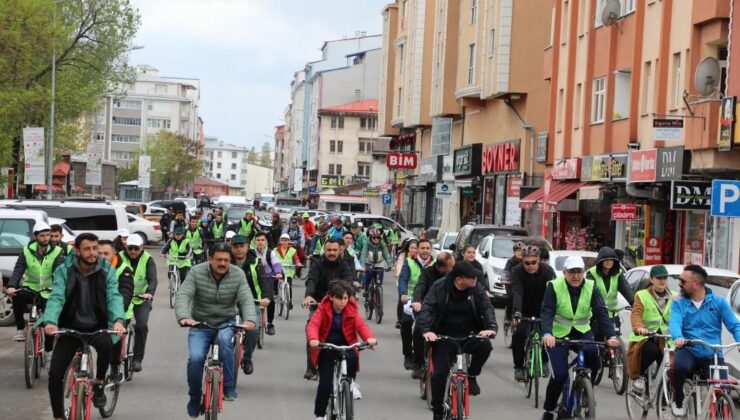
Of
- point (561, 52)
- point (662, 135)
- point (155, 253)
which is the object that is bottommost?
point (155, 253)

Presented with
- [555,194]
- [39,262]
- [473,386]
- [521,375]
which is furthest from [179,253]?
[555,194]

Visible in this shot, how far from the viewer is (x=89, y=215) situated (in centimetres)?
3550

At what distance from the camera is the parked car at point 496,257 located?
26.6 m

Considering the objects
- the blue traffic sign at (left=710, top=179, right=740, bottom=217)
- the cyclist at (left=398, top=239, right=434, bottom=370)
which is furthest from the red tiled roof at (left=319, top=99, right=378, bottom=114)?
the cyclist at (left=398, top=239, right=434, bottom=370)

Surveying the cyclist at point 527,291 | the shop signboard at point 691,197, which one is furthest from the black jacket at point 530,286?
the shop signboard at point 691,197

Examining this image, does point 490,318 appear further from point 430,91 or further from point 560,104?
point 430,91

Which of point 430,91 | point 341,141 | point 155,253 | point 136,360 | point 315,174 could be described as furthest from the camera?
point 315,174

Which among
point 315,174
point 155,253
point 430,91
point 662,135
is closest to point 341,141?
point 315,174

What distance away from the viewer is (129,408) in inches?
468

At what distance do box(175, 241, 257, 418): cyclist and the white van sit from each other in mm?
24143

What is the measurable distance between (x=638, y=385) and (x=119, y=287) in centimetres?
533

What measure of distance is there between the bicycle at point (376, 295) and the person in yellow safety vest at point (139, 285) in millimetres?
9305

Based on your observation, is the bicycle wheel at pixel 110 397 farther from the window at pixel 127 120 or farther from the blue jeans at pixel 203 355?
the window at pixel 127 120

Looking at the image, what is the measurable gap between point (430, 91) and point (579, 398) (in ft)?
188
